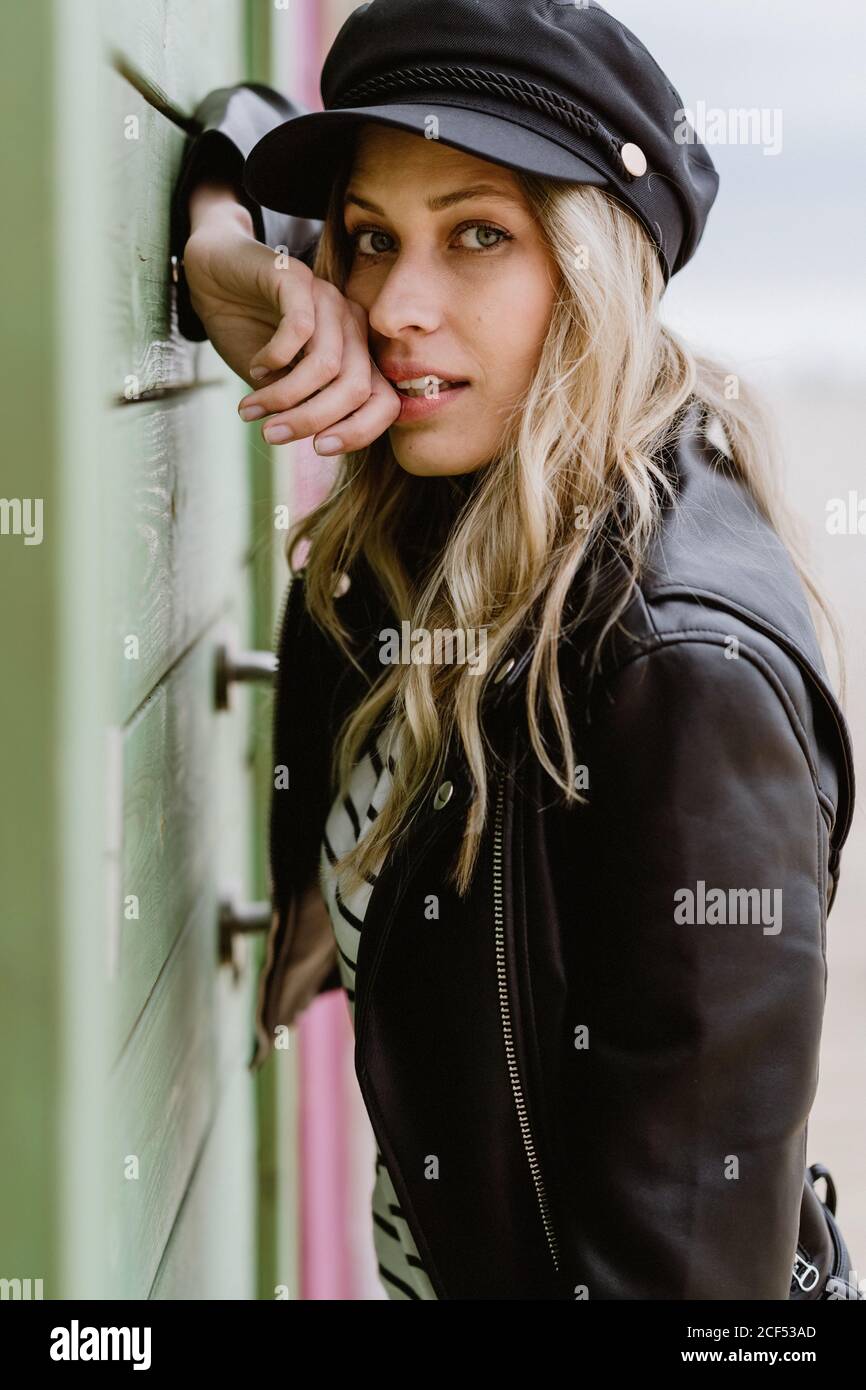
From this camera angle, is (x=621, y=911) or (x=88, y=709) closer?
(x=88, y=709)

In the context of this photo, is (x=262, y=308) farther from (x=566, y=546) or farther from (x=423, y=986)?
(x=423, y=986)

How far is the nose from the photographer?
119 cm

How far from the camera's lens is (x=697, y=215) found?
1246 mm

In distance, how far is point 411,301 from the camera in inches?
46.8

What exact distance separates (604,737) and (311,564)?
0.58m

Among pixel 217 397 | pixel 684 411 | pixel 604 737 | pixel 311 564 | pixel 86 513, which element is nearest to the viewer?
pixel 86 513

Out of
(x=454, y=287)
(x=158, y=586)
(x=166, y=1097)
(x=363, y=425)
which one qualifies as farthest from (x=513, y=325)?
(x=166, y=1097)

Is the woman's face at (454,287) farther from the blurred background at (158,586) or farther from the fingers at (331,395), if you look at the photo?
the blurred background at (158,586)

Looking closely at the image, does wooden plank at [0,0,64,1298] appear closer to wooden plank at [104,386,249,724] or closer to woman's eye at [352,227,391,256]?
wooden plank at [104,386,249,724]

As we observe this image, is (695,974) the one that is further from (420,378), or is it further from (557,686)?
(420,378)

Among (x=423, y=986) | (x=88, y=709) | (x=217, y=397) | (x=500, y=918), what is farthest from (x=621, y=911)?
(x=217, y=397)

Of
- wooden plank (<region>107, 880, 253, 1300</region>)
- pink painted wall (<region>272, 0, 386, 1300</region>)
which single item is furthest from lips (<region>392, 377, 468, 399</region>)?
pink painted wall (<region>272, 0, 386, 1300</region>)

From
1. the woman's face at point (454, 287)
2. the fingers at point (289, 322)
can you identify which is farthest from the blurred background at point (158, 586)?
the woman's face at point (454, 287)
